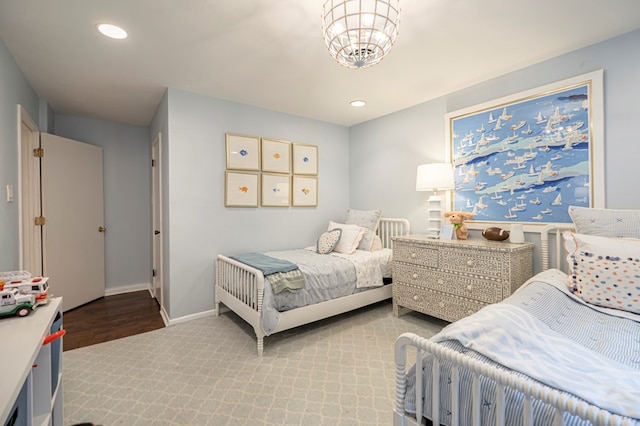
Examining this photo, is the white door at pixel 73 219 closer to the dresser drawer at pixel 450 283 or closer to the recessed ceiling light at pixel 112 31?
the recessed ceiling light at pixel 112 31

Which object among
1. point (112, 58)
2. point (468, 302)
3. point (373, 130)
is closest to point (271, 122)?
point (373, 130)

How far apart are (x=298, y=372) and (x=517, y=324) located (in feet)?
4.93

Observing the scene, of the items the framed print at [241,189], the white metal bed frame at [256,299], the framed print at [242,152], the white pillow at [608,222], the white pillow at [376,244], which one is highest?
the framed print at [242,152]

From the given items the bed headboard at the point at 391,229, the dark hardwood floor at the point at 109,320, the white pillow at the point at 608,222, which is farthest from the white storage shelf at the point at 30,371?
the bed headboard at the point at 391,229

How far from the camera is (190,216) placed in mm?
3008

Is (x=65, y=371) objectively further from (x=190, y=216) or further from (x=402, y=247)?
(x=402, y=247)

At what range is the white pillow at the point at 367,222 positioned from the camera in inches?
137

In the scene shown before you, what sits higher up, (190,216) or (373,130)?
(373,130)

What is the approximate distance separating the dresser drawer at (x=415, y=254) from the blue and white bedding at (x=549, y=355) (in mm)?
1156

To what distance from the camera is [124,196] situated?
13.6 ft

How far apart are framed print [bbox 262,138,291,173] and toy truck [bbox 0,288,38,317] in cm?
246

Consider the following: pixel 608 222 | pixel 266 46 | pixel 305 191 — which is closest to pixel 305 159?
pixel 305 191

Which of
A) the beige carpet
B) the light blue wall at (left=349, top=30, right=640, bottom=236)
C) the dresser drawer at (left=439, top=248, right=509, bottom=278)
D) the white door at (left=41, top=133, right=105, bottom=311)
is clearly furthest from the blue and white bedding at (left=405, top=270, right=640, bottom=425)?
the white door at (left=41, top=133, right=105, bottom=311)

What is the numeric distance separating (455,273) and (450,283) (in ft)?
0.34
